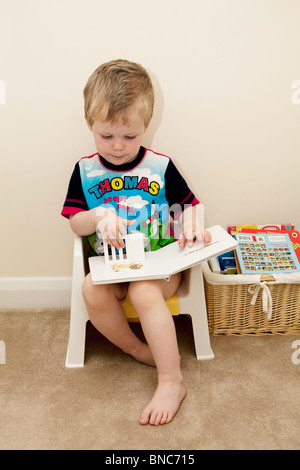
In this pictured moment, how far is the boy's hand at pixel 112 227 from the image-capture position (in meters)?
0.97

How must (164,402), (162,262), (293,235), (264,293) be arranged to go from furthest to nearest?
(293,235), (264,293), (162,262), (164,402)

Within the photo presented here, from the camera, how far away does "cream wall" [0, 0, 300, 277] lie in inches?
43.1

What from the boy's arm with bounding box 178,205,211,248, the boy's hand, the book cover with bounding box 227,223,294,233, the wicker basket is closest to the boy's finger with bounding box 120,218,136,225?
the boy's hand

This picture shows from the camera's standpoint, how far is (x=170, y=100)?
3.80 feet

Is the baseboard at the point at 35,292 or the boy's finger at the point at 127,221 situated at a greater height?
the boy's finger at the point at 127,221

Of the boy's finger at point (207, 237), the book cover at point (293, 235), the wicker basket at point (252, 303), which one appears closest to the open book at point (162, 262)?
the boy's finger at point (207, 237)

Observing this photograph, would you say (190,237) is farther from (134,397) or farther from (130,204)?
(134,397)

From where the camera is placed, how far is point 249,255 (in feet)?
3.87

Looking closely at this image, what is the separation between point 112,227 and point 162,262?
0.48 ft

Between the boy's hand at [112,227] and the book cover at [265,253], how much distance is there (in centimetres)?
37

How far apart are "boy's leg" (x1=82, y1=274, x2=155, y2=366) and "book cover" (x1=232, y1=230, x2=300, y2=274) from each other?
350 millimetres

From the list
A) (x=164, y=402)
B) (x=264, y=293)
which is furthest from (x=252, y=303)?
(x=164, y=402)

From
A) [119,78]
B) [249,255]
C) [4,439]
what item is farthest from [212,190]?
[4,439]

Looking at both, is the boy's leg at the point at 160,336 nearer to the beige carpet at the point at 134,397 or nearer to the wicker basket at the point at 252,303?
the beige carpet at the point at 134,397
